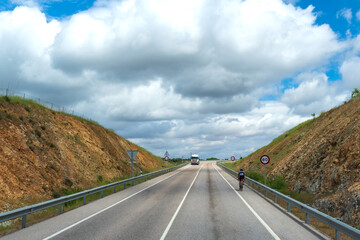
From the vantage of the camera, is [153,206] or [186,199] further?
[186,199]

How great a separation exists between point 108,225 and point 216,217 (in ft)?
13.1

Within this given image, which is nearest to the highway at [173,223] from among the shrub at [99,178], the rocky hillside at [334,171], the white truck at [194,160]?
the rocky hillside at [334,171]

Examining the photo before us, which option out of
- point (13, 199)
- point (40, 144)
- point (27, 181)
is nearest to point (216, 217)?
point (13, 199)

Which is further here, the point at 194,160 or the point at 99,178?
the point at 194,160

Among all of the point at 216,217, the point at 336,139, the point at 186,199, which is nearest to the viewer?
the point at 216,217

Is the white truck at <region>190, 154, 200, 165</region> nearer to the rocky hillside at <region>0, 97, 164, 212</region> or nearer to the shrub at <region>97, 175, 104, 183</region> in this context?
the rocky hillside at <region>0, 97, 164, 212</region>

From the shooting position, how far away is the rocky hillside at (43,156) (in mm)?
15055

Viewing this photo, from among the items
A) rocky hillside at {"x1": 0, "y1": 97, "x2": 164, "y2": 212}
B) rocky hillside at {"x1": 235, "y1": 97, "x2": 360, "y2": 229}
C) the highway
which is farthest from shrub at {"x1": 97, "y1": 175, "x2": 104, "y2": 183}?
rocky hillside at {"x1": 235, "y1": 97, "x2": 360, "y2": 229}

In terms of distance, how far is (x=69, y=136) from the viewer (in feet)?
88.2

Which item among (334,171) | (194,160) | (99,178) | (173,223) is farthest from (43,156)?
(194,160)

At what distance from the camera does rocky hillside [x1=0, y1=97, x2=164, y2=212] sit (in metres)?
15.1

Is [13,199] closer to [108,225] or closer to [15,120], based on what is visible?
[108,225]

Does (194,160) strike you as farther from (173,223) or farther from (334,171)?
(173,223)

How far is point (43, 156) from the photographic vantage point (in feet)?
64.4
